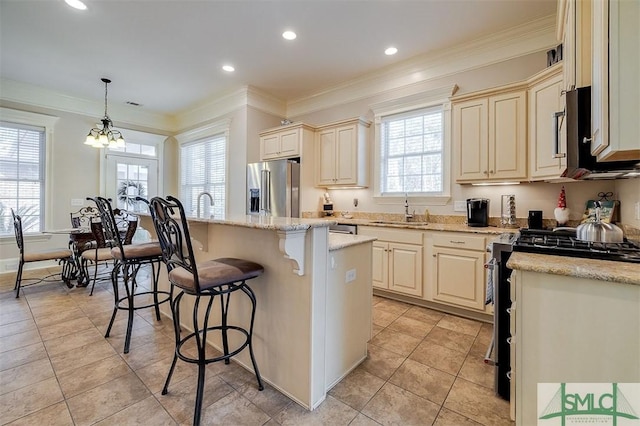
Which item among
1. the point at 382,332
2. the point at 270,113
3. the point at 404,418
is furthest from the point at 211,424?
the point at 270,113

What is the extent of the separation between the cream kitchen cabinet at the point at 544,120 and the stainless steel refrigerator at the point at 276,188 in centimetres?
291

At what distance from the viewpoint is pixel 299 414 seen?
1.56 metres

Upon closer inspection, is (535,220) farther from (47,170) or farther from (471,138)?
(47,170)

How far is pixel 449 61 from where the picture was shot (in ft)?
11.5

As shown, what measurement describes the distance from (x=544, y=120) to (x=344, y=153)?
2333 mm

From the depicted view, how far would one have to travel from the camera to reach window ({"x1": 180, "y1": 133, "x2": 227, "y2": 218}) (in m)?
5.39

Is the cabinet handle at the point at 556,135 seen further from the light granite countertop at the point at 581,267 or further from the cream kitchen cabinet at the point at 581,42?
the light granite countertop at the point at 581,267

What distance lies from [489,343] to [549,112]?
213 cm

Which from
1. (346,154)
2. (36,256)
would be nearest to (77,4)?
(36,256)

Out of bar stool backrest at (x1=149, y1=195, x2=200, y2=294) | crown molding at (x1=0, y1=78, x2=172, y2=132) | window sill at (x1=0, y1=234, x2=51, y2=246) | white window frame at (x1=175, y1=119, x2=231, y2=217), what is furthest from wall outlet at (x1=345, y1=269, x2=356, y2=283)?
crown molding at (x1=0, y1=78, x2=172, y2=132)

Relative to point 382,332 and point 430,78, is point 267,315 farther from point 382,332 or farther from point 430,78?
point 430,78

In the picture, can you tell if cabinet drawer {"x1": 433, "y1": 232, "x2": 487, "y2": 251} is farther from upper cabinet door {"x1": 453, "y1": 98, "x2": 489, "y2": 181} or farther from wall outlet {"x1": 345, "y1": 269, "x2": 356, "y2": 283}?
wall outlet {"x1": 345, "y1": 269, "x2": 356, "y2": 283}

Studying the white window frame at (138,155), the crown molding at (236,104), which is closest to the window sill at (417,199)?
the crown molding at (236,104)

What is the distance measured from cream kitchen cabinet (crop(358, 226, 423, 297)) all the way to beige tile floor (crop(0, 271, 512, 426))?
54 centimetres
